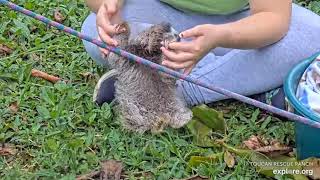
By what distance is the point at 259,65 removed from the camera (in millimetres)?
1979

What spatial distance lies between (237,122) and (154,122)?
222 mm

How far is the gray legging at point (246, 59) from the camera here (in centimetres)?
196

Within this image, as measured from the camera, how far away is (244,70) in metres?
2.00

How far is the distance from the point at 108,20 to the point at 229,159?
1.43 ft

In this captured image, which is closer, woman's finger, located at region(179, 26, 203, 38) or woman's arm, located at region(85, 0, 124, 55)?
woman's finger, located at region(179, 26, 203, 38)

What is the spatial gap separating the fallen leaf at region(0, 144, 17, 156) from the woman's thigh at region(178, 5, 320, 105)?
45cm

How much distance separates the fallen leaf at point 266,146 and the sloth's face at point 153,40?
0.30 metres

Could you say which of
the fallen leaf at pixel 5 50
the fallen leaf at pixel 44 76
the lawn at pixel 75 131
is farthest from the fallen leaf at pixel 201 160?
the fallen leaf at pixel 5 50

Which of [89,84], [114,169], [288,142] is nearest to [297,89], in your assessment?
[288,142]

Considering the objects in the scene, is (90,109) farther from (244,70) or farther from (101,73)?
(244,70)

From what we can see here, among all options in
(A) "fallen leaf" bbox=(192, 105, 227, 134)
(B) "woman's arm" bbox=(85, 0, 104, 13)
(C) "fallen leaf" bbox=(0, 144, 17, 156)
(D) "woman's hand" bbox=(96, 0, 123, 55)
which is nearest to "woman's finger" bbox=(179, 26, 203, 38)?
(D) "woman's hand" bbox=(96, 0, 123, 55)

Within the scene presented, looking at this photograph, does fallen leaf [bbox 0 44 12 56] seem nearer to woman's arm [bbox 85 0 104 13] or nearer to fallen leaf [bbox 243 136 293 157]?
woman's arm [bbox 85 0 104 13]

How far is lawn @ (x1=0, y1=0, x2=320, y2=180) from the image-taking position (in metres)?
1.77

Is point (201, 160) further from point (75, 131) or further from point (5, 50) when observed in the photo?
point (5, 50)
